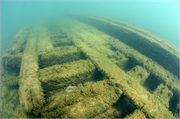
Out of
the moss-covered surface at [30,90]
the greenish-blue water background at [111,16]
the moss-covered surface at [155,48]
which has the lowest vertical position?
the moss-covered surface at [30,90]

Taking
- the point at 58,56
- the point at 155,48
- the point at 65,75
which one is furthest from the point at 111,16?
the point at 65,75

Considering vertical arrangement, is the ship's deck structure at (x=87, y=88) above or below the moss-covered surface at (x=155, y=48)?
below

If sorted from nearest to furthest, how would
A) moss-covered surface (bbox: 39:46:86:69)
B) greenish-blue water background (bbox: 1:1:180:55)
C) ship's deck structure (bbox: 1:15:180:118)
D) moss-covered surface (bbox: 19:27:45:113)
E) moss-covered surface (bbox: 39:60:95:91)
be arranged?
moss-covered surface (bbox: 19:27:45:113)
ship's deck structure (bbox: 1:15:180:118)
moss-covered surface (bbox: 39:60:95:91)
moss-covered surface (bbox: 39:46:86:69)
greenish-blue water background (bbox: 1:1:180:55)

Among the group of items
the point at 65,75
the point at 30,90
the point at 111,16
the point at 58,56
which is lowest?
the point at 30,90

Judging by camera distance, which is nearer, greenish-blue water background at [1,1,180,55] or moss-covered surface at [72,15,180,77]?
moss-covered surface at [72,15,180,77]

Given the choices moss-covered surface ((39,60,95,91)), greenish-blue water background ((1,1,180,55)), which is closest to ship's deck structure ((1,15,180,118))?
moss-covered surface ((39,60,95,91))

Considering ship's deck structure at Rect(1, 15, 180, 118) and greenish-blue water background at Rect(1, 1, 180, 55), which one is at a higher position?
greenish-blue water background at Rect(1, 1, 180, 55)

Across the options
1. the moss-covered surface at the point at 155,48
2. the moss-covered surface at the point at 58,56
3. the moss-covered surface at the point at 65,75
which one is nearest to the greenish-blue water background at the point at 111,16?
the moss-covered surface at the point at 58,56

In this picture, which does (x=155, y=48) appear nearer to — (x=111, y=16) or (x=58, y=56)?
(x=58, y=56)

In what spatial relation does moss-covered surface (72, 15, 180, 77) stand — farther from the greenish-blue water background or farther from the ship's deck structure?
the greenish-blue water background

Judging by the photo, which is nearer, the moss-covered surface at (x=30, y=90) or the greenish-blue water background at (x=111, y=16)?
the moss-covered surface at (x=30, y=90)

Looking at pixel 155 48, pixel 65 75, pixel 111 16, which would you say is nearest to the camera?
pixel 65 75

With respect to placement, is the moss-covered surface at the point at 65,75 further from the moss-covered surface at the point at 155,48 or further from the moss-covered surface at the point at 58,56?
the moss-covered surface at the point at 155,48
